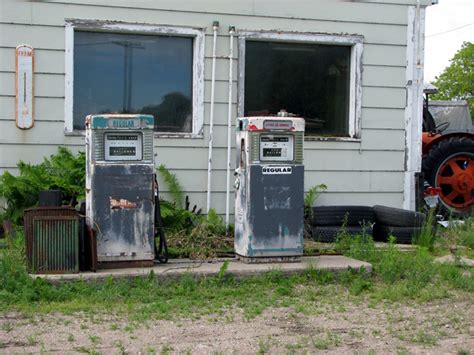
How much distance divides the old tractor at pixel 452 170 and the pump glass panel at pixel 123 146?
6.21 m

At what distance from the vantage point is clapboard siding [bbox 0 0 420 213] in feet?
32.8

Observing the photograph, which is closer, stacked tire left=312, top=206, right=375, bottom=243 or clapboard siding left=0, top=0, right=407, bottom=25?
clapboard siding left=0, top=0, right=407, bottom=25

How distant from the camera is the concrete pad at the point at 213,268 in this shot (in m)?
7.86

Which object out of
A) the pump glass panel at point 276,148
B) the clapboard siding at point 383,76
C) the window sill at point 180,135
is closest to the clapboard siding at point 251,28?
the clapboard siding at point 383,76

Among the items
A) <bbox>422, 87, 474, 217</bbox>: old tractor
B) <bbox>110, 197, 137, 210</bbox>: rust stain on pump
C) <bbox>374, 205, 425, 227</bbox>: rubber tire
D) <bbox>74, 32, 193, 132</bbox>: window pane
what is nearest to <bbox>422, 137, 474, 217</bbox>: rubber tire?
<bbox>422, 87, 474, 217</bbox>: old tractor

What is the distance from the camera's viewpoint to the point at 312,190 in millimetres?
10945

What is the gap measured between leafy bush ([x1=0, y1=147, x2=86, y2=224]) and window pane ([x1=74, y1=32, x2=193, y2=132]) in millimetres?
703

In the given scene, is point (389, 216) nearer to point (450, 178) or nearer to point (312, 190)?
point (312, 190)

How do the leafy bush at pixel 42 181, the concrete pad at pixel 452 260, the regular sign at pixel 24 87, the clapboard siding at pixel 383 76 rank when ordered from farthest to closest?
the clapboard siding at pixel 383 76
the regular sign at pixel 24 87
the leafy bush at pixel 42 181
the concrete pad at pixel 452 260

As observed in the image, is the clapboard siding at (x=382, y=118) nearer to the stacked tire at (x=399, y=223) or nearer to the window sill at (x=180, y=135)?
the stacked tire at (x=399, y=223)

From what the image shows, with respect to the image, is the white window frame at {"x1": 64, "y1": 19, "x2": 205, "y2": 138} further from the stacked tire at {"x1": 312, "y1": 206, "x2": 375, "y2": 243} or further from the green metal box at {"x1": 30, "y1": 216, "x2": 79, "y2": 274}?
the green metal box at {"x1": 30, "y1": 216, "x2": 79, "y2": 274}

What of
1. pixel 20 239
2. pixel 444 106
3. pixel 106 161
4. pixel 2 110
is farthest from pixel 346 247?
pixel 444 106

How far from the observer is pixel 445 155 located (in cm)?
1288

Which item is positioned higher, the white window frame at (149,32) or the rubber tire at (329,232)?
the white window frame at (149,32)
